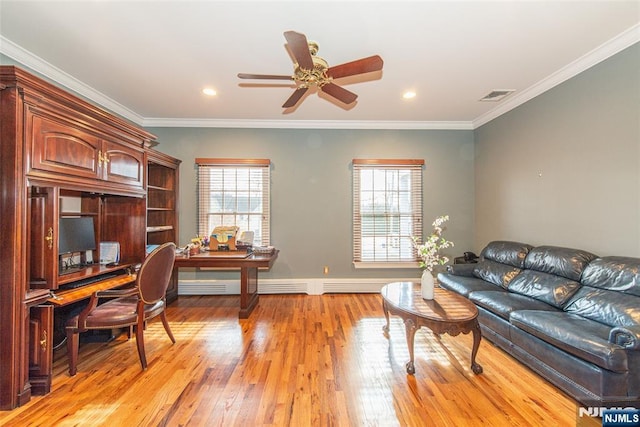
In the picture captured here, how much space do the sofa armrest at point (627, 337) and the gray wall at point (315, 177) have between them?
2835mm

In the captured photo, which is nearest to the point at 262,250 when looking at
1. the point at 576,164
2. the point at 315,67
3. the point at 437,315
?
the point at 437,315

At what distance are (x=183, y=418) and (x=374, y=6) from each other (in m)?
3.21

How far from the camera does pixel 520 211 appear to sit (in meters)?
3.62

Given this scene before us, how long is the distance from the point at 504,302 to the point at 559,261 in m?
0.78

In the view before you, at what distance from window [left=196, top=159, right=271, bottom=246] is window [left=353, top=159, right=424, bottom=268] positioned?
1539 millimetres

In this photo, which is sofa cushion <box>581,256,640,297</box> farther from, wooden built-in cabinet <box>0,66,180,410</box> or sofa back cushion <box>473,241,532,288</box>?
wooden built-in cabinet <box>0,66,180,410</box>

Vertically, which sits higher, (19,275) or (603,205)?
(603,205)

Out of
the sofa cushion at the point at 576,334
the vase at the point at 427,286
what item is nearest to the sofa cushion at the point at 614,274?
the sofa cushion at the point at 576,334

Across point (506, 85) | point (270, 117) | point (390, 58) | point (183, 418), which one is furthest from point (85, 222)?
point (506, 85)

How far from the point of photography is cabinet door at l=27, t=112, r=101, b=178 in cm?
194

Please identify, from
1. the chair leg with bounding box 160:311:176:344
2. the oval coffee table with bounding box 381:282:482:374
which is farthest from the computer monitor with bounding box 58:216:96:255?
the oval coffee table with bounding box 381:282:482:374

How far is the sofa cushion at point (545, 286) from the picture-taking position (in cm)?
249

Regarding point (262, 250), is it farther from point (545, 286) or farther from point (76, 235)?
point (545, 286)

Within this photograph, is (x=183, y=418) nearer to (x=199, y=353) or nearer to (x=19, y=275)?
(x=199, y=353)
